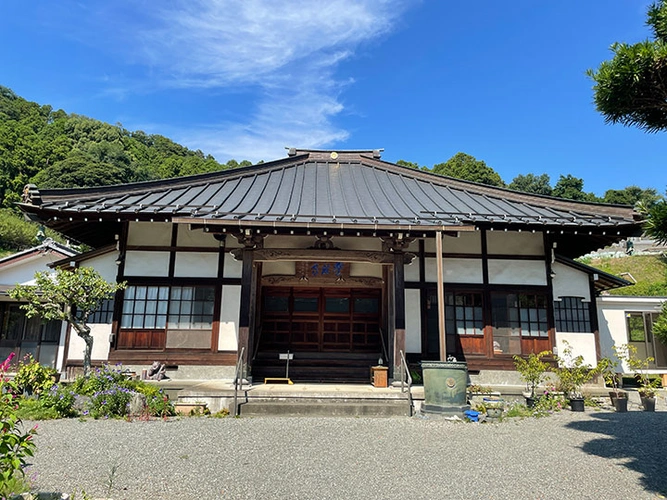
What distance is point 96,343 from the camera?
1027 centimetres

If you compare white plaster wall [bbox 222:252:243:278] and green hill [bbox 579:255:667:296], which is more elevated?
green hill [bbox 579:255:667:296]

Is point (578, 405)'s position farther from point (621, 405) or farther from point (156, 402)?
point (156, 402)

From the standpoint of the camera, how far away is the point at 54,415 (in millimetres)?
7203

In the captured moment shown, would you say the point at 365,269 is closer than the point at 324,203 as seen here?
No

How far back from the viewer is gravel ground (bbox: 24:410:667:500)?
4.32m

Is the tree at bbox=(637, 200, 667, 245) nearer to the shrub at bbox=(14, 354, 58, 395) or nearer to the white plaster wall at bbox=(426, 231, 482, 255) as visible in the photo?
the white plaster wall at bbox=(426, 231, 482, 255)

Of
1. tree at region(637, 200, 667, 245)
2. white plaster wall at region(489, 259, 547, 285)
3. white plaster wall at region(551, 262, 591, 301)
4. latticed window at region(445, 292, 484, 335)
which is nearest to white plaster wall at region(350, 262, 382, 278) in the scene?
latticed window at region(445, 292, 484, 335)

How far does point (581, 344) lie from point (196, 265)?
31.9 feet

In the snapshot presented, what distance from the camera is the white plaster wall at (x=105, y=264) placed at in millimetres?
10586

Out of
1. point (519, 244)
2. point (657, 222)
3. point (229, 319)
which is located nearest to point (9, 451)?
point (657, 222)

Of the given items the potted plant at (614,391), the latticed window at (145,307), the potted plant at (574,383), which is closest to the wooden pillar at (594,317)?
the potted plant at (614,391)

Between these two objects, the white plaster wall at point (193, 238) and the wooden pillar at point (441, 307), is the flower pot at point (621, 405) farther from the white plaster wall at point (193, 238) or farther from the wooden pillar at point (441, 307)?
the white plaster wall at point (193, 238)

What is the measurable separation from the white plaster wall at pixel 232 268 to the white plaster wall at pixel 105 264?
2.68 metres

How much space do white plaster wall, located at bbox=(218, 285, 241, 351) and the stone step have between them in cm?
248
